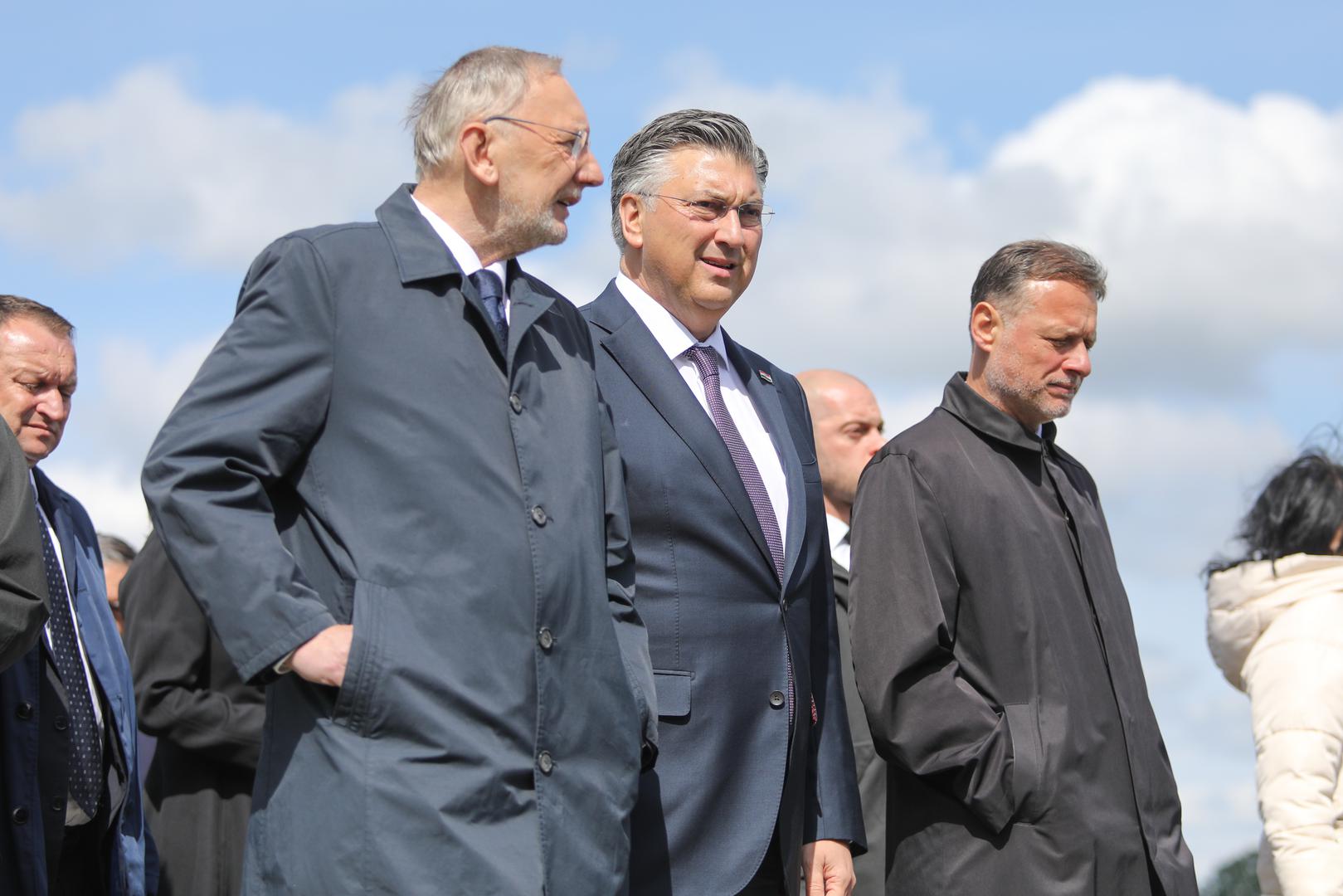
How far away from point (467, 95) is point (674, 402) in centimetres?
101

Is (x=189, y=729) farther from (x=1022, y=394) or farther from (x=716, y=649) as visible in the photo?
(x=1022, y=394)

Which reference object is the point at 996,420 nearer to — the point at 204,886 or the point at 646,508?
the point at 646,508

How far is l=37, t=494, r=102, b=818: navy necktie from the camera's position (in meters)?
4.44

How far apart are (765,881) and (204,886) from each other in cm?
227

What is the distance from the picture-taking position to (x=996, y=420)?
4.90 metres

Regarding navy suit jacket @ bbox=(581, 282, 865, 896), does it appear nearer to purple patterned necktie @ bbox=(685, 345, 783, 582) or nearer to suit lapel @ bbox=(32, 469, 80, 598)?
purple patterned necktie @ bbox=(685, 345, 783, 582)

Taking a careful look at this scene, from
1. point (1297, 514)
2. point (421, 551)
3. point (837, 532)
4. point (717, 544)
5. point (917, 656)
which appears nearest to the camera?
point (421, 551)

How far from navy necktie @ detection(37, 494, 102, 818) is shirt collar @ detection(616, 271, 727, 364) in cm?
163

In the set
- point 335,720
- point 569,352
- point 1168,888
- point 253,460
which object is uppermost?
point 569,352

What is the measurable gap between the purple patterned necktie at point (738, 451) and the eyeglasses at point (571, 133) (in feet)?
2.97

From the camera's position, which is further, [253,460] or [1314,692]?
[1314,692]

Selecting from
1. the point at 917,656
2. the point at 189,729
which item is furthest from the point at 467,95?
the point at 189,729

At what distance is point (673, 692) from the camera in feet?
13.2

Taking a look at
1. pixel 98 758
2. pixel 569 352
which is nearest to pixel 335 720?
pixel 569 352
